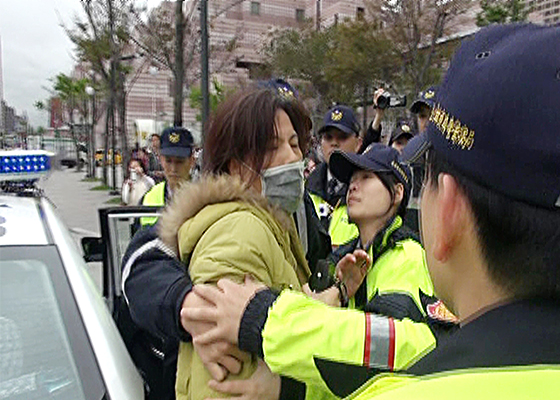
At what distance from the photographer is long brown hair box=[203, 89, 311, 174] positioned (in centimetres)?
147

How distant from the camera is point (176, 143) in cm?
479

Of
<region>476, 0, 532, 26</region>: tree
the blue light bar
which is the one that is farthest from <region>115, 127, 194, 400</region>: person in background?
<region>476, 0, 532, 26</region>: tree

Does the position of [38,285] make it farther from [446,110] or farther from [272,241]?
[446,110]

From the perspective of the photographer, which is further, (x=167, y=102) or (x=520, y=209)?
(x=167, y=102)

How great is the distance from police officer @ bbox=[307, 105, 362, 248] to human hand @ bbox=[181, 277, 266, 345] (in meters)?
1.78

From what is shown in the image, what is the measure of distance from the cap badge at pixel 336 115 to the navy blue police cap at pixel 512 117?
11.3 feet

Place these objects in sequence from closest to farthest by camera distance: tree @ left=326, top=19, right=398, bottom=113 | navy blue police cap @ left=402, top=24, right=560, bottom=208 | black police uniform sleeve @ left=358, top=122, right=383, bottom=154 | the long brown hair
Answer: navy blue police cap @ left=402, top=24, right=560, bottom=208 < the long brown hair < black police uniform sleeve @ left=358, top=122, right=383, bottom=154 < tree @ left=326, top=19, right=398, bottom=113

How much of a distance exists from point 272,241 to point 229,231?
112 mm

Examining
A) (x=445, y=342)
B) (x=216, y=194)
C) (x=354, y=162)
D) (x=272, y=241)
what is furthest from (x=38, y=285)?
(x=445, y=342)

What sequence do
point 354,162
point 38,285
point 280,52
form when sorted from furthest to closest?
point 280,52 < point 354,162 < point 38,285

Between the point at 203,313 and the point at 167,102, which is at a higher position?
the point at 167,102

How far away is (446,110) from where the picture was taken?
800mm

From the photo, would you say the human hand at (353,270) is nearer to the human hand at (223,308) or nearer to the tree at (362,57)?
the human hand at (223,308)

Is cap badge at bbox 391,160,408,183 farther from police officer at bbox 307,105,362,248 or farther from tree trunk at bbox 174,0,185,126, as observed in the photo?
tree trunk at bbox 174,0,185,126
